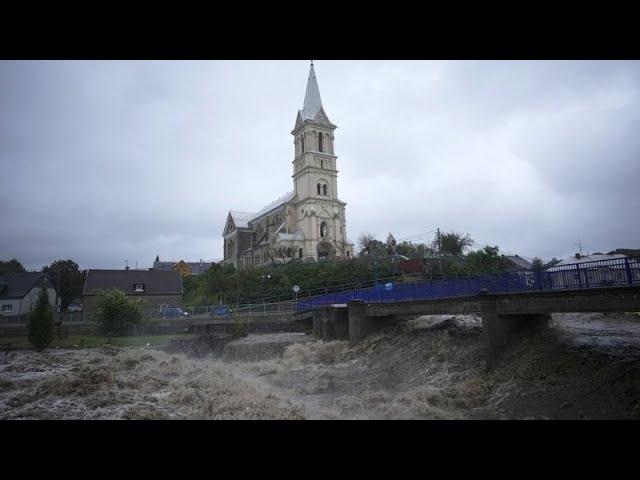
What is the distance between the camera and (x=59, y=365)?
22.0m

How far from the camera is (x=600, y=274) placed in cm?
1157

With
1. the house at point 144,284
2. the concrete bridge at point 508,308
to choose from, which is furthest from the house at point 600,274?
the house at point 144,284

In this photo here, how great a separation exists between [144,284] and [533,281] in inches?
1678

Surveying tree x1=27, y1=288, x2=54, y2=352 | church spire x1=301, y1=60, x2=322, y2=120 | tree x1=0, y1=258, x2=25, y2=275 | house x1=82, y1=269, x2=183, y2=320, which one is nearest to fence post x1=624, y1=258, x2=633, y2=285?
tree x1=27, y1=288, x2=54, y2=352

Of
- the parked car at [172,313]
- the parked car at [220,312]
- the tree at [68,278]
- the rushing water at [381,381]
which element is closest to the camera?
the rushing water at [381,381]

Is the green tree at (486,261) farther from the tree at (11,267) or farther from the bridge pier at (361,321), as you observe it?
the tree at (11,267)

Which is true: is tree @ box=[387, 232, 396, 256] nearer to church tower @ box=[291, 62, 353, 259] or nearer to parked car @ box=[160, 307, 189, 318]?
church tower @ box=[291, 62, 353, 259]

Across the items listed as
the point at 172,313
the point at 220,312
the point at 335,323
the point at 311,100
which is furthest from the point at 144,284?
the point at 311,100

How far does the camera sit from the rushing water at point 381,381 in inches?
430

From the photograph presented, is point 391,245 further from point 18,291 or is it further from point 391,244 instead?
point 18,291

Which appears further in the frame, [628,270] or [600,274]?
[600,274]

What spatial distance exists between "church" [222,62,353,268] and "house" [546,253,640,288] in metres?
44.6
